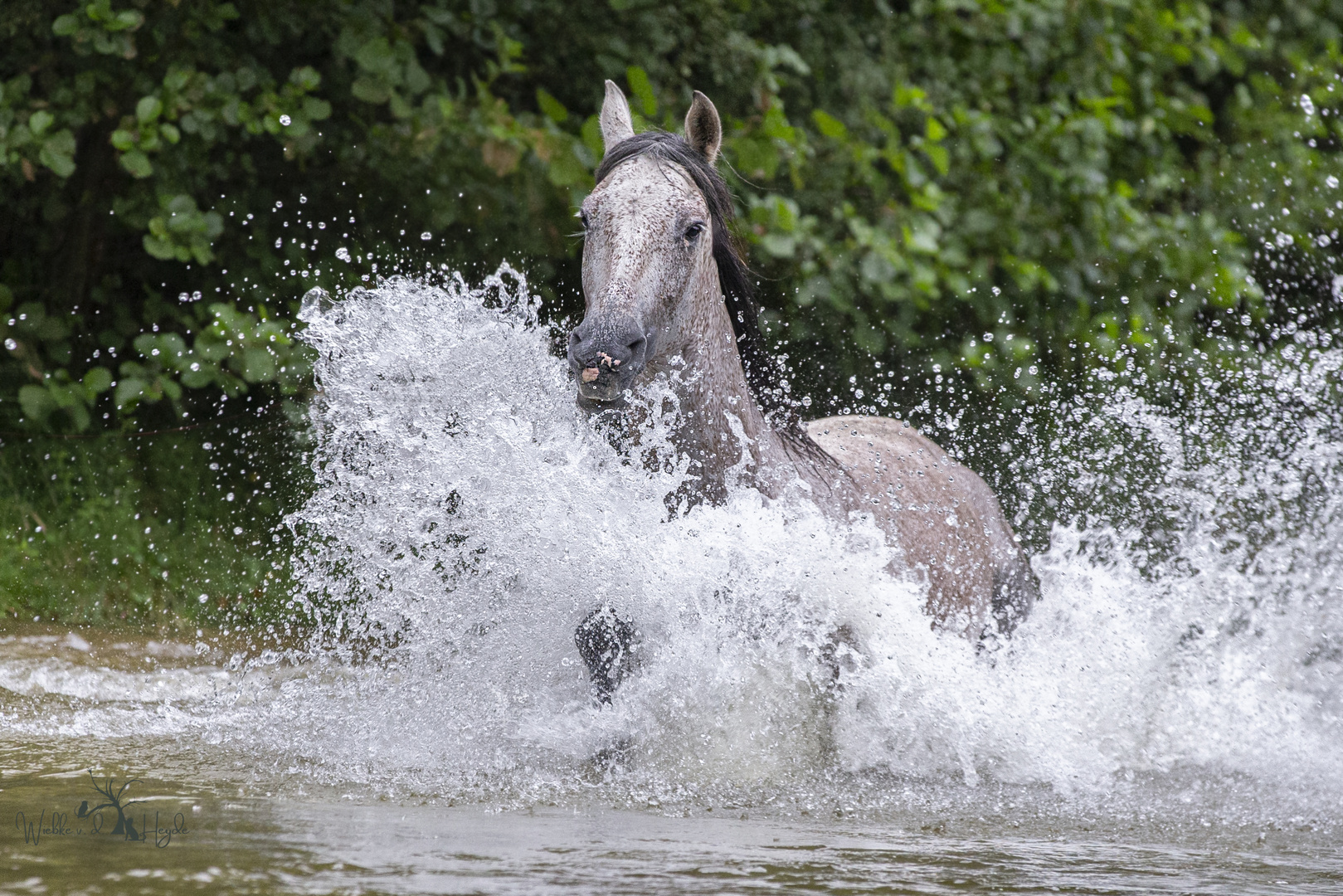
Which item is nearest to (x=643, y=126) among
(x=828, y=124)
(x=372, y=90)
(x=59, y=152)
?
(x=828, y=124)

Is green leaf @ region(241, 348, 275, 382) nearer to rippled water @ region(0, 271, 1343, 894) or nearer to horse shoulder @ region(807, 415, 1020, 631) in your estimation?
rippled water @ region(0, 271, 1343, 894)

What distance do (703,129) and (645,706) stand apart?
5.29ft

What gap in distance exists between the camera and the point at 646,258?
10.0 feet

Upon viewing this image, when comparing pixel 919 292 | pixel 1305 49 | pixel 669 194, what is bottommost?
pixel 669 194

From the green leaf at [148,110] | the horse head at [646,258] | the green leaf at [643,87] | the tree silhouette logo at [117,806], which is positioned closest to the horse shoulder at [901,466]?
the horse head at [646,258]

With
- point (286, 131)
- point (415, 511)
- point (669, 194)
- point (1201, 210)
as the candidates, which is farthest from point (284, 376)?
point (1201, 210)

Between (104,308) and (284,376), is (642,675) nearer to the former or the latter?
(284,376)

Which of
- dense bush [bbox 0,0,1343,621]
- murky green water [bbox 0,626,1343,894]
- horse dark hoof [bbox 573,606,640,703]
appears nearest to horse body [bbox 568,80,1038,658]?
horse dark hoof [bbox 573,606,640,703]

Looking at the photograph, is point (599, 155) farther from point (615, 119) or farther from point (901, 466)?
point (901, 466)

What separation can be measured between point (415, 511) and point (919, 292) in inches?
145

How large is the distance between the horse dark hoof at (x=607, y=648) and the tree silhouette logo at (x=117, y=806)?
3.59 ft

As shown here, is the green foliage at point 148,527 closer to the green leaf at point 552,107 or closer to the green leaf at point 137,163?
the green leaf at point 137,163

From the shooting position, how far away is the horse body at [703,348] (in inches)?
117

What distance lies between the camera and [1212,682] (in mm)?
4000
